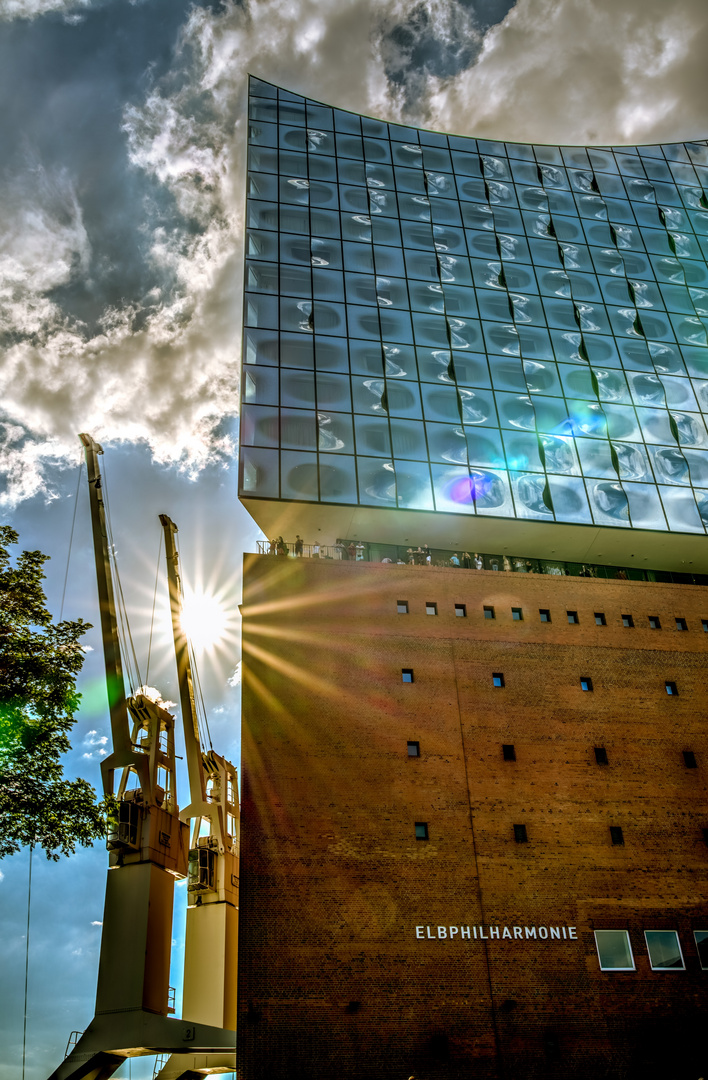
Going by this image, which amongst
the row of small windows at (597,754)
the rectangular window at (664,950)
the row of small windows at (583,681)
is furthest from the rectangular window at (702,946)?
the row of small windows at (583,681)

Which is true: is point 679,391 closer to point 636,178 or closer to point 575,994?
point 636,178

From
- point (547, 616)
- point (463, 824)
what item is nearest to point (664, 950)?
point (463, 824)

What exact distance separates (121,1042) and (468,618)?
14.3 metres

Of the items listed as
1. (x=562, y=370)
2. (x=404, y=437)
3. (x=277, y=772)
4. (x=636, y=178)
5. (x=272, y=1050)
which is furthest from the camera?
Result: (x=636, y=178)

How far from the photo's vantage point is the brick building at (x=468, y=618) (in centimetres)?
2027

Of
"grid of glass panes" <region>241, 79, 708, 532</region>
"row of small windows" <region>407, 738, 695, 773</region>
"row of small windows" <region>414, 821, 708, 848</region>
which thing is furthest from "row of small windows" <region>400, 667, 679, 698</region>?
"grid of glass panes" <region>241, 79, 708, 532</region>

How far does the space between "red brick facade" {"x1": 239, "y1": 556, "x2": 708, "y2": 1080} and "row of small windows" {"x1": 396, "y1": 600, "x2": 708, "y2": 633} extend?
156 millimetres

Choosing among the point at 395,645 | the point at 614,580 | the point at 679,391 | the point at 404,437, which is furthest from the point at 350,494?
the point at 679,391

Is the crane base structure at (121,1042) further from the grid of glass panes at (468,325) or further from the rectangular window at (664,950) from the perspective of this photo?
the grid of glass panes at (468,325)

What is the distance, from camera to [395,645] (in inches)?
976

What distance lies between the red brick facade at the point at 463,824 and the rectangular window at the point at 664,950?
0.18 metres

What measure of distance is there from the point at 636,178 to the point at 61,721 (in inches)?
1530

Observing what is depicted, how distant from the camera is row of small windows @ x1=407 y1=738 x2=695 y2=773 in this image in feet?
76.2

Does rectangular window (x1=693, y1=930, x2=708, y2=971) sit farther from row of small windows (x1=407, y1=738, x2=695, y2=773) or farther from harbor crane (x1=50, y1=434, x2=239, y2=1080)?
harbor crane (x1=50, y1=434, x2=239, y2=1080)
